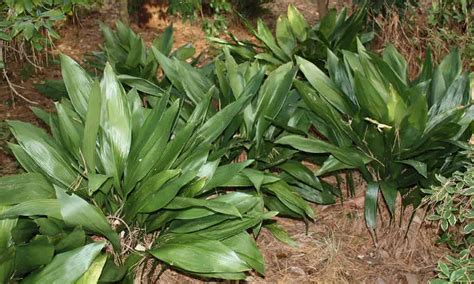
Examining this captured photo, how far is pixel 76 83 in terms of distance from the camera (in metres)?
3.35

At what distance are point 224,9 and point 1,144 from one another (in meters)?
4.13

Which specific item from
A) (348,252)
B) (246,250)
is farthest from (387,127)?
(246,250)

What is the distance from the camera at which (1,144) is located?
4910 millimetres

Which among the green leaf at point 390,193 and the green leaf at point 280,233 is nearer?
the green leaf at point 390,193

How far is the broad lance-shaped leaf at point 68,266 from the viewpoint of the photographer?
8.07ft

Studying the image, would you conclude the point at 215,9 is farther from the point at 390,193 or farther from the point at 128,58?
the point at 390,193

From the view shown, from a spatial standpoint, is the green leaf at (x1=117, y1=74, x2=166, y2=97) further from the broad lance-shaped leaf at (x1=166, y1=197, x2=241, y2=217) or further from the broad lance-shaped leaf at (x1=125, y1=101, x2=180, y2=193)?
the broad lance-shaped leaf at (x1=166, y1=197, x2=241, y2=217)

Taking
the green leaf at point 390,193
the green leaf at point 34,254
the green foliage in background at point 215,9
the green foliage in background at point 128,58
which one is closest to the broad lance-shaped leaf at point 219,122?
the green foliage in background at point 128,58

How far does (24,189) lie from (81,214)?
1.38 feet

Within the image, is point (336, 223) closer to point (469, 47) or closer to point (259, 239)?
point (259, 239)

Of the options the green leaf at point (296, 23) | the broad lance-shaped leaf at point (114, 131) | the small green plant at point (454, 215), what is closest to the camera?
the small green plant at point (454, 215)

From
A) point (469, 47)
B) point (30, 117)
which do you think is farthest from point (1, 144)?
point (469, 47)

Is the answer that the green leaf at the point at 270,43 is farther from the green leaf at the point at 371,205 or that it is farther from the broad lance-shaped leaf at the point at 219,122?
the green leaf at the point at 371,205

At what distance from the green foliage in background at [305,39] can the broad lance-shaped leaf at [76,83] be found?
161cm
